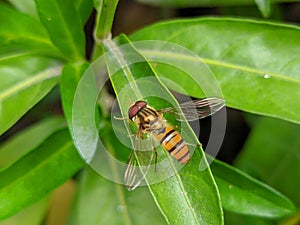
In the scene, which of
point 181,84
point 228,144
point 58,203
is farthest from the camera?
point 228,144

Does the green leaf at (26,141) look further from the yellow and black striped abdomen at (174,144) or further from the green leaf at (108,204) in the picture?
the yellow and black striped abdomen at (174,144)

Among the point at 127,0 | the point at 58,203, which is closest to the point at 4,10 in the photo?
the point at 58,203

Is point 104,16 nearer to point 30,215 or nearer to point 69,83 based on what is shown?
point 69,83

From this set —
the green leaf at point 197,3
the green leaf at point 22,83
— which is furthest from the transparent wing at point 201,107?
the green leaf at point 197,3

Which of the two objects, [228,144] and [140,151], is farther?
[228,144]

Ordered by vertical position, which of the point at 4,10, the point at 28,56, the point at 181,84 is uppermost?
the point at 4,10

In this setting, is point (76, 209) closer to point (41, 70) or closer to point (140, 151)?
point (41, 70)

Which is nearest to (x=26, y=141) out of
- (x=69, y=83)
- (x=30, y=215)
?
(x=30, y=215)
